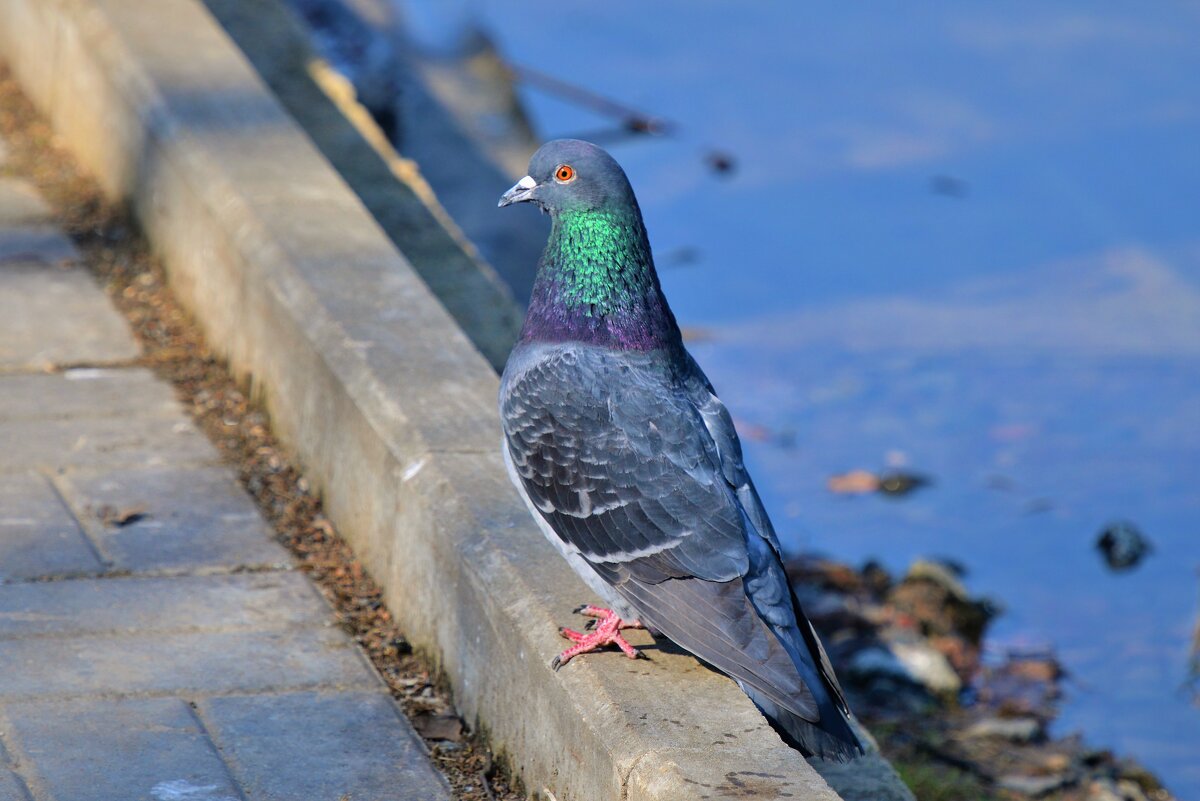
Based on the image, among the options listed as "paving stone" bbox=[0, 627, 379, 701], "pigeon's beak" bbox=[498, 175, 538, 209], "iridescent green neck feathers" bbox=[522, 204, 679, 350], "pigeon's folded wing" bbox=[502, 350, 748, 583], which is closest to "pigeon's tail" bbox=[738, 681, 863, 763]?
"pigeon's folded wing" bbox=[502, 350, 748, 583]

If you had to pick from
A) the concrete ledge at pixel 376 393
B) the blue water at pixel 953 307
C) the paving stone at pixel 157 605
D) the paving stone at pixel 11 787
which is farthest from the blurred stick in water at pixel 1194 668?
the paving stone at pixel 11 787

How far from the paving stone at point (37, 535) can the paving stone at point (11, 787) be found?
0.77 meters

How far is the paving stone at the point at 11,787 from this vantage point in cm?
288

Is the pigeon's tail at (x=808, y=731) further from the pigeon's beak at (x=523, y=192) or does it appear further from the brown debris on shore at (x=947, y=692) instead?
the brown debris on shore at (x=947, y=692)

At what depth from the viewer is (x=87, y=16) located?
225 inches

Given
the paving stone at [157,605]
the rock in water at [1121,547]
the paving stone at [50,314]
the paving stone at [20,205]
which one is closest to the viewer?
the paving stone at [157,605]

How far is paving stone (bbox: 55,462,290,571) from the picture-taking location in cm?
381

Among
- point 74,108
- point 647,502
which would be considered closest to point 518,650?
point 647,502

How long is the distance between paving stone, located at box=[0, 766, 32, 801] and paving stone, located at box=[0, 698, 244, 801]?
36 mm

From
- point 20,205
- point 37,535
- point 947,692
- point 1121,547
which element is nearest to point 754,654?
point 37,535

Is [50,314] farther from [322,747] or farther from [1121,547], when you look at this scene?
[1121,547]

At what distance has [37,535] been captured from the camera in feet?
12.5

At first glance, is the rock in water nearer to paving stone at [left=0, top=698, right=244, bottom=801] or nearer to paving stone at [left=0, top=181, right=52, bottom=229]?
paving stone at [left=0, top=181, right=52, bottom=229]

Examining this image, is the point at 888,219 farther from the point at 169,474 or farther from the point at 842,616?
the point at 169,474
